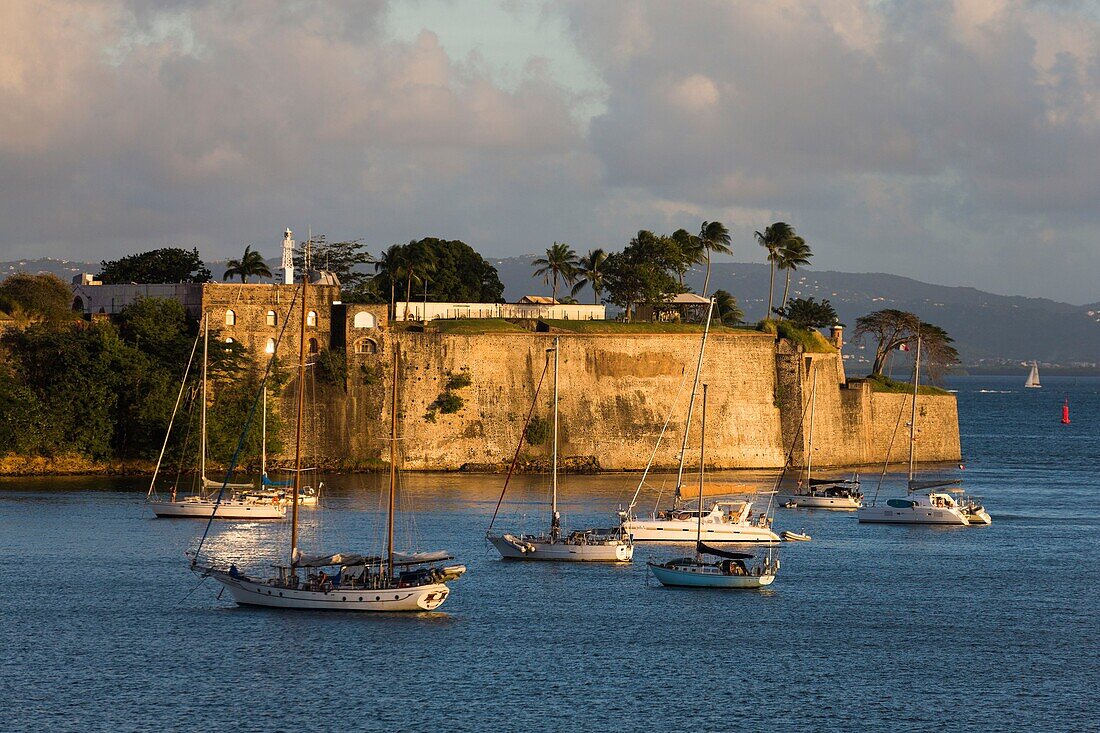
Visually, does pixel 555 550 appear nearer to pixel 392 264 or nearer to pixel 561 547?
pixel 561 547

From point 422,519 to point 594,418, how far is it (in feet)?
73.1

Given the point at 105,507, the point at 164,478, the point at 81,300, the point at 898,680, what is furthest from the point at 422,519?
the point at 81,300

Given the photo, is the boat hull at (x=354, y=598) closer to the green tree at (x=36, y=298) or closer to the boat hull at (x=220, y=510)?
the boat hull at (x=220, y=510)

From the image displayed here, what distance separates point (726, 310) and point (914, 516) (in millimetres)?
37015

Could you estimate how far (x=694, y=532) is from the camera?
61.1 meters

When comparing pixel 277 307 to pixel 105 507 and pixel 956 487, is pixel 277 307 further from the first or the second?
pixel 956 487

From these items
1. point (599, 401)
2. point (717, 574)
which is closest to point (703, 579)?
point (717, 574)

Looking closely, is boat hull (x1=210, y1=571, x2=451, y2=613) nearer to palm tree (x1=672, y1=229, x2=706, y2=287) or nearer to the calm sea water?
the calm sea water

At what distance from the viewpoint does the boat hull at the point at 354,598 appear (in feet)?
144

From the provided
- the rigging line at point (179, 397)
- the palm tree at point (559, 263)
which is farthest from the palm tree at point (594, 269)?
the rigging line at point (179, 397)

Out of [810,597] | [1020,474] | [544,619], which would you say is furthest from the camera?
[1020,474]

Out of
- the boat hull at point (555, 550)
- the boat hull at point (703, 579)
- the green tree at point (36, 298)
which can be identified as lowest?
the boat hull at point (703, 579)

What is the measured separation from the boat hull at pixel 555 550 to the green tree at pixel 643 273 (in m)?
41.7

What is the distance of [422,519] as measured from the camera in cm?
6450
